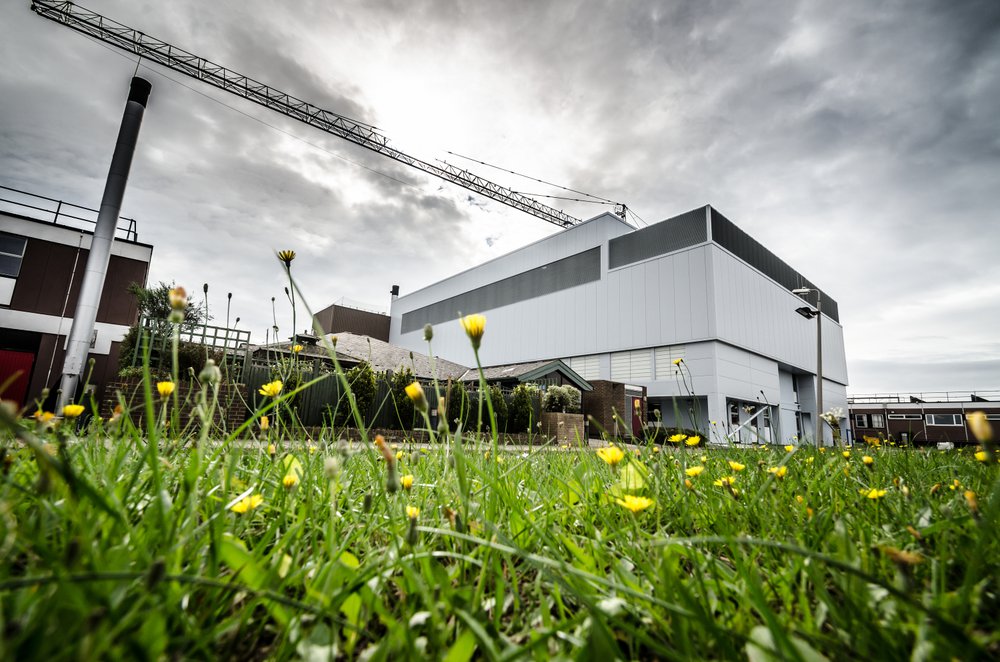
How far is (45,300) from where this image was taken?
13258mm

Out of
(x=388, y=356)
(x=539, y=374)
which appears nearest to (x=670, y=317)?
(x=539, y=374)

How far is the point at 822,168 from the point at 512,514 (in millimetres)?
26453

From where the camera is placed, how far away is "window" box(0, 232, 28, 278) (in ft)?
42.5

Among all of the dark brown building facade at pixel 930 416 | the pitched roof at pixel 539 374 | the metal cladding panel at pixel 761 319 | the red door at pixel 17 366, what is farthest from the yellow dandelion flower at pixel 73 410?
the dark brown building facade at pixel 930 416

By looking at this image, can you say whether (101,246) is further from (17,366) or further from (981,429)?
(981,429)

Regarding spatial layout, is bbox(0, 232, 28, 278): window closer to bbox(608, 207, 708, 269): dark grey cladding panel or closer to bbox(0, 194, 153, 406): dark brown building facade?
bbox(0, 194, 153, 406): dark brown building facade

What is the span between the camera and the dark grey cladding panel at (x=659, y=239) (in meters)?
21.8

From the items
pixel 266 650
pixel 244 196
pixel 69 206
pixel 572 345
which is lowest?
pixel 266 650

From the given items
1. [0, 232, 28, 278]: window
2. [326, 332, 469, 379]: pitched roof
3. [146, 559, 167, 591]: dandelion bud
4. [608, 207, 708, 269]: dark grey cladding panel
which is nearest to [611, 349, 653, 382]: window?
[608, 207, 708, 269]: dark grey cladding panel

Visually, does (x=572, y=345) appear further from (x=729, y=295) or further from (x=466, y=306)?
(x=466, y=306)

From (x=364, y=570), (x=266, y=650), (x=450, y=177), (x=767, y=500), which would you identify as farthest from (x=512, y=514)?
(x=450, y=177)

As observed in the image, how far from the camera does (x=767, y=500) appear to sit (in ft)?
4.87

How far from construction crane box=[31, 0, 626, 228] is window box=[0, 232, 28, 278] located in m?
20.2

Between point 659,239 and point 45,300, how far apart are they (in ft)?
87.9
